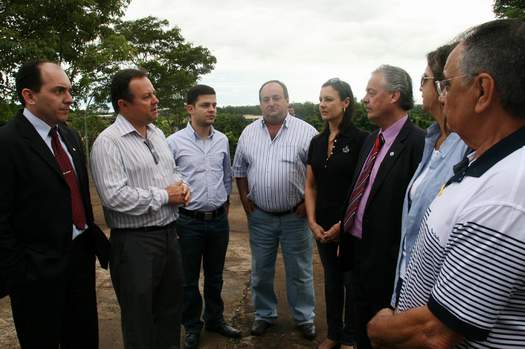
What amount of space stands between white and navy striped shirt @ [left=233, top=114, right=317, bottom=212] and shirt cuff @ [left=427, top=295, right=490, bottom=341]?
101 inches

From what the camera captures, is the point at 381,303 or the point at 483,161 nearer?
the point at 483,161

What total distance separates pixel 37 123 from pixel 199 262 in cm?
174

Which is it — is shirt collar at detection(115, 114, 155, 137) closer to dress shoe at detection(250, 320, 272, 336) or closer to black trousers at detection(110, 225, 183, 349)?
black trousers at detection(110, 225, 183, 349)

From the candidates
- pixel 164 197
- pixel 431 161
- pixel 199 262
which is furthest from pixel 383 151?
pixel 199 262

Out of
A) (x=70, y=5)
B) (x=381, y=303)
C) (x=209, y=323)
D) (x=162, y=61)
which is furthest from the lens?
(x=162, y=61)

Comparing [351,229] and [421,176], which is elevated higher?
[421,176]

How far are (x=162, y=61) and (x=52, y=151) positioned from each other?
2111cm

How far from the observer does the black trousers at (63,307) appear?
→ 7.70ft

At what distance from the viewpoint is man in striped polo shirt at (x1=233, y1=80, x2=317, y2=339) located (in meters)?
3.64

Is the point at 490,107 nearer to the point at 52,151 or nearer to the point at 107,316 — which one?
the point at 52,151

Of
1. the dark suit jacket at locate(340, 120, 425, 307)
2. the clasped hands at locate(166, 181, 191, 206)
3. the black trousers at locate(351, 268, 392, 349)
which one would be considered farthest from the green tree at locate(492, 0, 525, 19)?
the clasped hands at locate(166, 181, 191, 206)

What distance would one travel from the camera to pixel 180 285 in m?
3.05

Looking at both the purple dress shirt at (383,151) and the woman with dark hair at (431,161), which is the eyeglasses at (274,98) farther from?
the woman with dark hair at (431,161)

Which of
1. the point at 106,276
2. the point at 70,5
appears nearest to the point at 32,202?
the point at 106,276
